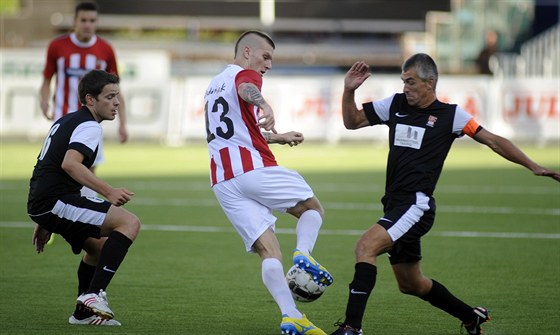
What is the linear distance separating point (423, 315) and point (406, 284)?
0.73 meters

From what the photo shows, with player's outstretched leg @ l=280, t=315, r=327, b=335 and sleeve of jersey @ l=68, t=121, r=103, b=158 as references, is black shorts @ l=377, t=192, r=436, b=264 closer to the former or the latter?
player's outstretched leg @ l=280, t=315, r=327, b=335

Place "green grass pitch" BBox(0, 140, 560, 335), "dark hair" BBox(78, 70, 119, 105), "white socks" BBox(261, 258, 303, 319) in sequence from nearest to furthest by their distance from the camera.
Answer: "white socks" BBox(261, 258, 303, 319) < "dark hair" BBox(78, 70, 119, 105) < "green grass pitch" BBox(0, 140, 560, 335)

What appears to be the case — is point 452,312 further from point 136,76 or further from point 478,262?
point 136,76

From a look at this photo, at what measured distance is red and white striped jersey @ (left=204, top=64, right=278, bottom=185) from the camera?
271 inches

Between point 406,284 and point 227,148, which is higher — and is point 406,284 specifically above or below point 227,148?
below

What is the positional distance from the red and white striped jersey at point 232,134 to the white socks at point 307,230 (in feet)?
1.41

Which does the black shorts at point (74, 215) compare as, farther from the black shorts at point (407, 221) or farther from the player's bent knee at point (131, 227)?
the black shorts at point (407, 221)

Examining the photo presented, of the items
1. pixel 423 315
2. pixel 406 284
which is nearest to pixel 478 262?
pixel 423 315

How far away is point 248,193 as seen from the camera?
6.87 m

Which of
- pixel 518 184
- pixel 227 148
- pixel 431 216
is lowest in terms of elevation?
pixel 518 184

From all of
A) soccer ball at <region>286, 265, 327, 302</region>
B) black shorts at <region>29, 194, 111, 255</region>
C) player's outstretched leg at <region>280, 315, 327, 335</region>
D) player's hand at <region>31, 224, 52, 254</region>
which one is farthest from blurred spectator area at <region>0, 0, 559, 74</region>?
player's outstretched leg at <region>280, 315, 327, 335</region>

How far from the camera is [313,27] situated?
41.2 m

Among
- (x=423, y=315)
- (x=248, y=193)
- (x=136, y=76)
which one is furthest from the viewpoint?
(x=136, y=76)

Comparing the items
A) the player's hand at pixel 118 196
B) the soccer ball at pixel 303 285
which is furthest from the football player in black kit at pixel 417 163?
the player's hand at pixel 118 196
